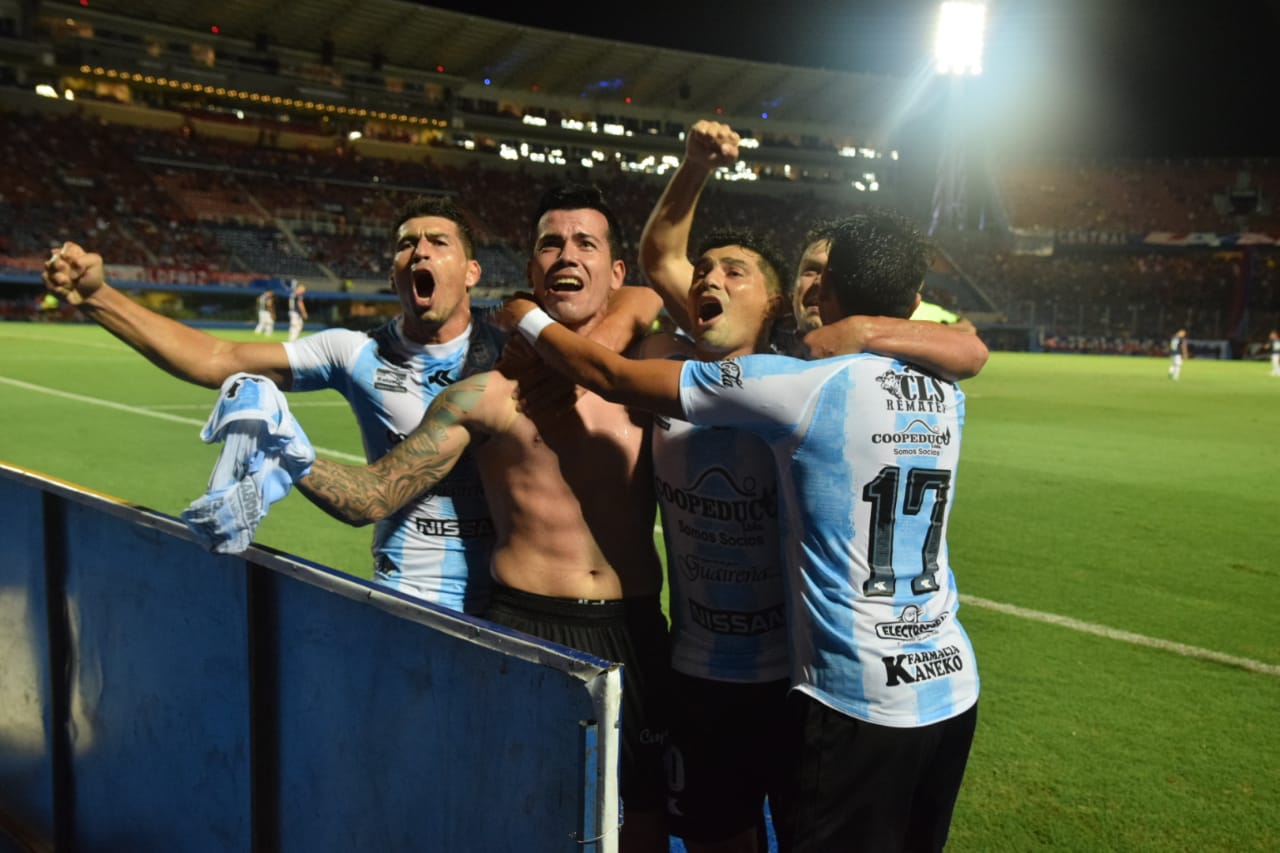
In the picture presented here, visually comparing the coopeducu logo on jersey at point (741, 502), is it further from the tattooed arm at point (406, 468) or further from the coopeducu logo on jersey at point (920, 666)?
the tattooed arm at point (406, 468)

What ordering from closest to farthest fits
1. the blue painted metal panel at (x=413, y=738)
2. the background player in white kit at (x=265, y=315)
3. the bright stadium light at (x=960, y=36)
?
the blue painted metal panel at (x=413, y=738)
the background player in white kit at (x=265, y=315)
the bright stadium light at (x=960, y=36)

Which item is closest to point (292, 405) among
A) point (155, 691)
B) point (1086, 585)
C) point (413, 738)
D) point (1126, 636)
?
point (1086, 585)

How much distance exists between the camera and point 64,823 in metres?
3.33

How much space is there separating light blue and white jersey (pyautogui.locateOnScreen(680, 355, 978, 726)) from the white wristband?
0.49 meters

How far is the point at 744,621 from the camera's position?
2793 millimetres

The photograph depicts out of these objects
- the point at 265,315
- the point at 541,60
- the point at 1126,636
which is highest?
the point at 541,60

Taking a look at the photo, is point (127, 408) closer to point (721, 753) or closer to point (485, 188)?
point (721, 753)

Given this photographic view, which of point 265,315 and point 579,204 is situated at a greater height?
point 579,204

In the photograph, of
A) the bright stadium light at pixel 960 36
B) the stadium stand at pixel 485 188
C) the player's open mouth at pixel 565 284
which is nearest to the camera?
the player's open mouth at pixel 565 284

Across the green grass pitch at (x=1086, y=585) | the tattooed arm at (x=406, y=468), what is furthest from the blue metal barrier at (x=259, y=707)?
the green grass pitch at (x=1086, y=585)

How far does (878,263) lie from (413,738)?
160 centimetres

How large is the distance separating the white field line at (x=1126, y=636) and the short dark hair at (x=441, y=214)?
4469mm

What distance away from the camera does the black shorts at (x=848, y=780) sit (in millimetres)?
2473

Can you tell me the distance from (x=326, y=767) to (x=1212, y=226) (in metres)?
76.6
